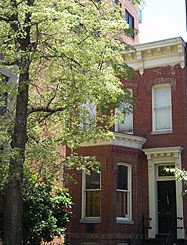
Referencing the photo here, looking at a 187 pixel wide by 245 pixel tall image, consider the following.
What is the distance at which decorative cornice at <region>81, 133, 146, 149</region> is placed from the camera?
19984 mm

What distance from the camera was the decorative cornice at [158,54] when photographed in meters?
21.4

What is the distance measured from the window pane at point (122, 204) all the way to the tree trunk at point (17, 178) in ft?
31.2

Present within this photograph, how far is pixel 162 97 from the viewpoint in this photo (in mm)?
21969

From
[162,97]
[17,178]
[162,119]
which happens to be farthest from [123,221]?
[17,178]

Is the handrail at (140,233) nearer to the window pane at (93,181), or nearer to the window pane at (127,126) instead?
the window pane at (93,181)

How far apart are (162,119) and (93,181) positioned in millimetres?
4775

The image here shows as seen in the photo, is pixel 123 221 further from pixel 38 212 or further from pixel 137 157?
pixel 38 212

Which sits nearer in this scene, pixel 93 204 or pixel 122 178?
pixel 93 204

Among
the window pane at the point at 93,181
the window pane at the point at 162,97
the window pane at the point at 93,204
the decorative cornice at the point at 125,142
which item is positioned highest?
the window pane at the point at 162,97

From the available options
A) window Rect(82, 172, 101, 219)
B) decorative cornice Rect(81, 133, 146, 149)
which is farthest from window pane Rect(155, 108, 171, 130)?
Answer: window Rect(82, 172, 101, 219)

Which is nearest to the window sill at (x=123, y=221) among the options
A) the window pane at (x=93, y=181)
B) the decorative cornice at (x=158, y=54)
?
the window pane at (x=93, y=181)

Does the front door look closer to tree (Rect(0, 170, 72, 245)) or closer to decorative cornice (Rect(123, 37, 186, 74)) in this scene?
decorative cornice (Rect(123, 37, 186, 74))

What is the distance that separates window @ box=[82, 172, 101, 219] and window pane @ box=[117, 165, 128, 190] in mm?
969

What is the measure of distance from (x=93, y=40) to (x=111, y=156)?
910 cm
